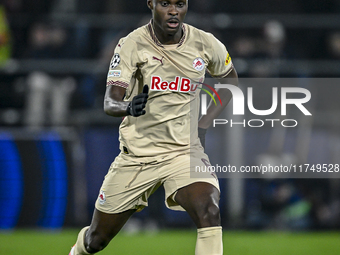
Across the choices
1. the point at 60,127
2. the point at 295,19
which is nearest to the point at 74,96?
the point at 60,127

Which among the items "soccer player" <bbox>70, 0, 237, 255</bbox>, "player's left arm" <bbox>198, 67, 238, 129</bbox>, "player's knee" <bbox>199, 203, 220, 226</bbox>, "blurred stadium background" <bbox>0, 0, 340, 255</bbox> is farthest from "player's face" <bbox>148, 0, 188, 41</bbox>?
"blurred stadium background" <bbox>0, 0, 340, 255</bbox>

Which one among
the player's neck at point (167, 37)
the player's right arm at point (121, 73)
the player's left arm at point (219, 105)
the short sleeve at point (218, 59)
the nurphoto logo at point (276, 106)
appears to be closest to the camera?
A: the player's right arm at point (121, 73)

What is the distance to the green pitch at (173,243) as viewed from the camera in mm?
7180

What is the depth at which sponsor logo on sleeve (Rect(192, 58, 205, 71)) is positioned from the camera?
4.68m

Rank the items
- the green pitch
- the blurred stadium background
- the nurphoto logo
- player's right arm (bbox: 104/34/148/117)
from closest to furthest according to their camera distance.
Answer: player's right arm (bbox: 104/34/148/117) → the green pitch → the blurred stadium background → the nurphoto logo

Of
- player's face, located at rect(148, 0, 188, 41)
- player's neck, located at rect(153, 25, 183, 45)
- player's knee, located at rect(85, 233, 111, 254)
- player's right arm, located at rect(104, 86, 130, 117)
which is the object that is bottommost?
player's knee, located at rect(85, 233, 111, 254)

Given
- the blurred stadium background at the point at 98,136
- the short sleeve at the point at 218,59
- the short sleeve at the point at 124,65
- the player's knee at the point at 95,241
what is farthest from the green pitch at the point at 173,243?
the short sleeve at the point at 124,65

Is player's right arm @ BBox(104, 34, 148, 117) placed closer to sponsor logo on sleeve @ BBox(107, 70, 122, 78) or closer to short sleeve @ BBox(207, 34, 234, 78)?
sponsor logo on sleeve @ BBox(107, 70, 122, 78)

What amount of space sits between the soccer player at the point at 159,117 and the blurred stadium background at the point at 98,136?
3.44 meters

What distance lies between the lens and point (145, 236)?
8648mm

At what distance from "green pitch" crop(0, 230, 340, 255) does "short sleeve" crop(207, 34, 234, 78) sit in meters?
2.86

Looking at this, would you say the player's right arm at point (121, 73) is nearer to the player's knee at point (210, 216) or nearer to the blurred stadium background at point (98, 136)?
the player's knee at point (210, 216)

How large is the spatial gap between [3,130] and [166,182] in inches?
193

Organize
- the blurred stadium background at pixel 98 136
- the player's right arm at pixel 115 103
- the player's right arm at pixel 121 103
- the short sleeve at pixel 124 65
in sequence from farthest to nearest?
the blurred stadium background at pixel 98 136, the short sleeve at pixel 124 65, the player's right arm at pixel 115 103, the player's right arm at pixel 121 103
